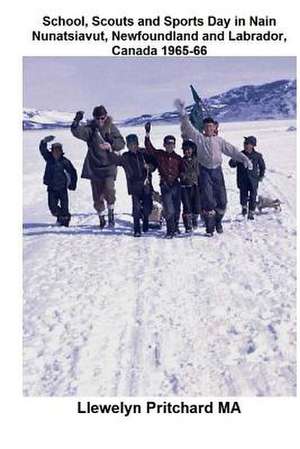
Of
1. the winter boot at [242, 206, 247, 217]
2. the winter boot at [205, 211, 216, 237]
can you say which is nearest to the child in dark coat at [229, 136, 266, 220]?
the winter boot at [242, 206, 247, 217]

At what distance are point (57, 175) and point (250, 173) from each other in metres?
2.89

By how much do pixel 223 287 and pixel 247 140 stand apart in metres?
3.33

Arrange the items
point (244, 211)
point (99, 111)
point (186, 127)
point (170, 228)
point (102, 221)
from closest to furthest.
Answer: point (186, 127) → point (99, 111) → point (170, 228) → point (102, 221) → point (244, 211)

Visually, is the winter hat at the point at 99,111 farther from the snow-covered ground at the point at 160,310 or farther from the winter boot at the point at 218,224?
the winter boot at the point at 218,224

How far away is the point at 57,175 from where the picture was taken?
9.19 metres

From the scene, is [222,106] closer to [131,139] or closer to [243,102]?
[243,102]

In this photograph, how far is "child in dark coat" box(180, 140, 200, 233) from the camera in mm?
8531

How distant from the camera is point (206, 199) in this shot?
8695 mm

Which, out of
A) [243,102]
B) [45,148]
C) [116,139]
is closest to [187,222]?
[116,139]

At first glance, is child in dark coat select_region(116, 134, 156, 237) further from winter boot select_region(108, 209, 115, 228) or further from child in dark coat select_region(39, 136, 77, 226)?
child in dark coat select_region(39, 136, 77, 226)

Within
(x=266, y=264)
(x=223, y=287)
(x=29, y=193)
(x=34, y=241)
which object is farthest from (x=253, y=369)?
(x=29, y=193)

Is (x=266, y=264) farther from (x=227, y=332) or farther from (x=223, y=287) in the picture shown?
(x=227, y=332)

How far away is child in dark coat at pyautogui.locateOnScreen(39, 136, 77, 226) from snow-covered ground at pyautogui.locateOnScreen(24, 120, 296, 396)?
0.39 metres

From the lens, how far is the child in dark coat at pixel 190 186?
8.53 metres
